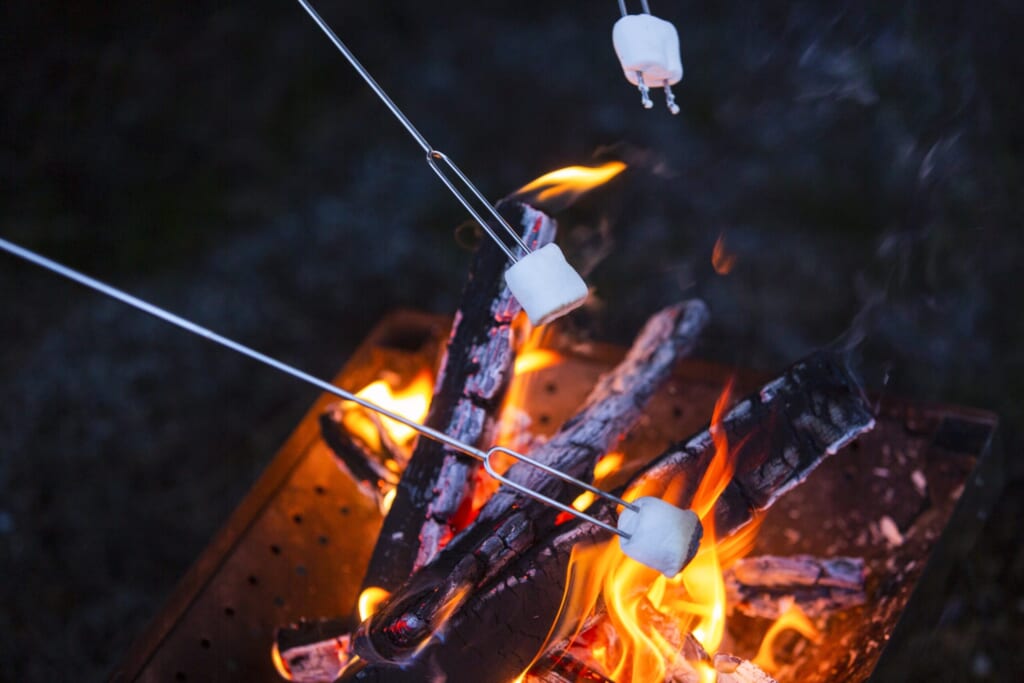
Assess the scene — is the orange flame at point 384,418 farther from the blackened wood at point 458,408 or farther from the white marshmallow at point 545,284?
the white marshmallow at point 545,284

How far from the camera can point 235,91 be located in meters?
3.17

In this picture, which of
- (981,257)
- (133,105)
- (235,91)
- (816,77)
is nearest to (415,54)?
(235,91)

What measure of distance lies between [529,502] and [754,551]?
20.9 inches

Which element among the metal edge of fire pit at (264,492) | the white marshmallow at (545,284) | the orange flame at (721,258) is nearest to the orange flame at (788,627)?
the white marshmallow at (545,284)

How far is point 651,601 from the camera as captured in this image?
1.35 metres

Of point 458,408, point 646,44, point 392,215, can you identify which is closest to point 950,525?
point 458,408

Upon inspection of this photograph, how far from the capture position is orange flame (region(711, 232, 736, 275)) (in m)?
2.45

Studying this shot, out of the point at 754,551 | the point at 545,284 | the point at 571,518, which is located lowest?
the point at 754,551

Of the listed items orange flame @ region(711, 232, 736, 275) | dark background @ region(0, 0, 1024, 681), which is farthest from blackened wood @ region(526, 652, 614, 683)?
orange flame @ region(711, 232, 736, 275)

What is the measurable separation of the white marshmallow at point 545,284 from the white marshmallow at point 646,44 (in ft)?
0.97

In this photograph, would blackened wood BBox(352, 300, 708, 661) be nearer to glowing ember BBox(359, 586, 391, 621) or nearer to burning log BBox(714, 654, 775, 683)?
glowing ember BBox(359, 586, 391, 621)

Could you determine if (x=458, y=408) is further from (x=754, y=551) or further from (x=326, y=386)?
(x=754, y=551)

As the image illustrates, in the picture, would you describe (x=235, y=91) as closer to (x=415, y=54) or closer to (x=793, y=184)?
(x=415, y=54)

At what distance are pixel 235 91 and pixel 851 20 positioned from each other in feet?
7.45
